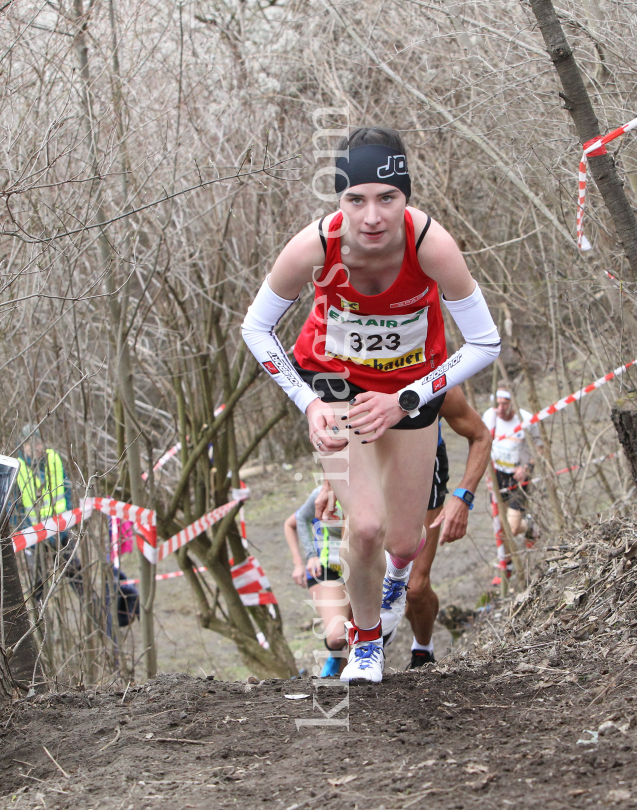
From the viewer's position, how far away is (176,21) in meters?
5.98

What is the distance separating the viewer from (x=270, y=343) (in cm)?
343

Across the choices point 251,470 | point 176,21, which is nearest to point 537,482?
point 176,21

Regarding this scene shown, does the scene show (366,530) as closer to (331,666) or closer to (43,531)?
(43,531)

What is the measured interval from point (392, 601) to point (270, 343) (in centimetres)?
153

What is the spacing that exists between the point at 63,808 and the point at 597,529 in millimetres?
3447

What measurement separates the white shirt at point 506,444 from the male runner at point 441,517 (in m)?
3.87

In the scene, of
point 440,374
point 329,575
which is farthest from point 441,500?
point 440,374

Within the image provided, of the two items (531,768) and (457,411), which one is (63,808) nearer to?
(531,768)

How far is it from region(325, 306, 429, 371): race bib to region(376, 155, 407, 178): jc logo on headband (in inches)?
23.2

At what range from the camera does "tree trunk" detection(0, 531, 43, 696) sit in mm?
3209

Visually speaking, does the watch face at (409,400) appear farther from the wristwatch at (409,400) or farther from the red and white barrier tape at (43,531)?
the red and white barrier tape at (43,531)

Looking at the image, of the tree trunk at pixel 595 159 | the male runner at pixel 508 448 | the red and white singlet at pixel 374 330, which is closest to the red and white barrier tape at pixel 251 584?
the male runner at pixel 508 448

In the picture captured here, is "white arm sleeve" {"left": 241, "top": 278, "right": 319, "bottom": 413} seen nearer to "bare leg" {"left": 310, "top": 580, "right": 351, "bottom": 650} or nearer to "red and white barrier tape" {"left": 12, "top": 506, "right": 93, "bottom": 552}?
"red and white barrier tape" {"left": 12, "top": 506, "right": 93, "bottom": 552}

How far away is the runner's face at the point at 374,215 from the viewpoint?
3111mm
